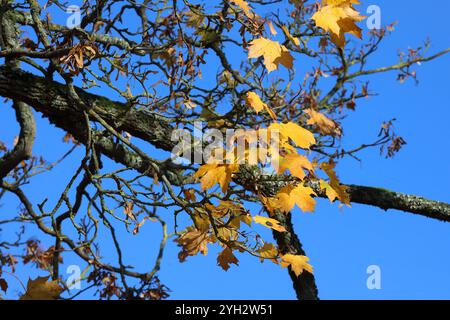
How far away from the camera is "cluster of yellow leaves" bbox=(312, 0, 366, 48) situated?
2.75 metres

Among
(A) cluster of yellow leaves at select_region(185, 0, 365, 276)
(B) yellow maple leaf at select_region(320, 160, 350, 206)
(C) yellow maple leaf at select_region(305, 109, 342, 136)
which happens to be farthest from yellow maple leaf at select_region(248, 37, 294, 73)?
(C) yellow maple leaf at select_region(305, 109, 342, 136)

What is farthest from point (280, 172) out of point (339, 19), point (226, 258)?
point (339, 19)

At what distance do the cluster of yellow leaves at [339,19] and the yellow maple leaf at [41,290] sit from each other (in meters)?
1.73

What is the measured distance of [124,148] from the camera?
14.7ft

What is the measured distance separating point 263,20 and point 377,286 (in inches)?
77.9

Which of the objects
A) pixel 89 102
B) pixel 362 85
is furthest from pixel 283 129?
pixel 362 85

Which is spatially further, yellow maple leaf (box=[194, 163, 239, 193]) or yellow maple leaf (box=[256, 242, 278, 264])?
yellow maple leaf (box=[256, 242, 278, 264])

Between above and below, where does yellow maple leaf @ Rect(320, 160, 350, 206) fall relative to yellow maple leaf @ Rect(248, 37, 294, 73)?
below

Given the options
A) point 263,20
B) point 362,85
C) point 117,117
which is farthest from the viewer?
point 362,85

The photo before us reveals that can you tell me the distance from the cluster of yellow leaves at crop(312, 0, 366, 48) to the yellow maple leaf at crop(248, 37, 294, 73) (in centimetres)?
22

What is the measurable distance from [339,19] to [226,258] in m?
1.29

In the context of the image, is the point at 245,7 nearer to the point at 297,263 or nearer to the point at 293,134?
the point at 293,134

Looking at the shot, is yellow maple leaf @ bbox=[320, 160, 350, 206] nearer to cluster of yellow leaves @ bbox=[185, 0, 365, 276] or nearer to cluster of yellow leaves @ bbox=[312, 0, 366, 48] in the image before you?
cluster of yellow leaves @ bbox=[185, 0, 365, 276]
